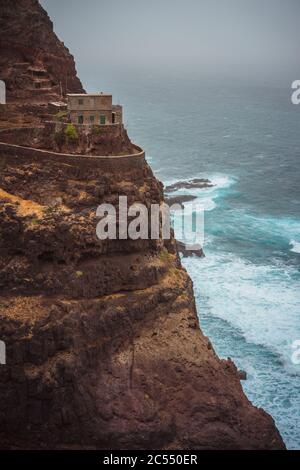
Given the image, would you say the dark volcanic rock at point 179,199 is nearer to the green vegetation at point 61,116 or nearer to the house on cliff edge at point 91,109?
the house on cliff edge at point 91,109

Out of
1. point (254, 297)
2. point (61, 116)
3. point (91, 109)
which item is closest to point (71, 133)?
point (91, 109)

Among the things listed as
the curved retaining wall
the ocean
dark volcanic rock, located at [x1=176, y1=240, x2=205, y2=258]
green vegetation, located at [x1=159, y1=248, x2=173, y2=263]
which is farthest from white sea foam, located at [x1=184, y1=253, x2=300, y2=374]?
A: the curved retaining wall

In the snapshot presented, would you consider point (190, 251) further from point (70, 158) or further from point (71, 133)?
point (70, 158)

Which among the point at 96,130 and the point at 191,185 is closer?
the point at 96,130

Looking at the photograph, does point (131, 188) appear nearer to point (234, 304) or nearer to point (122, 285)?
point (122, 285)

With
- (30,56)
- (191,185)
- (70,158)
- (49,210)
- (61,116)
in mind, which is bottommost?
(191,185)
